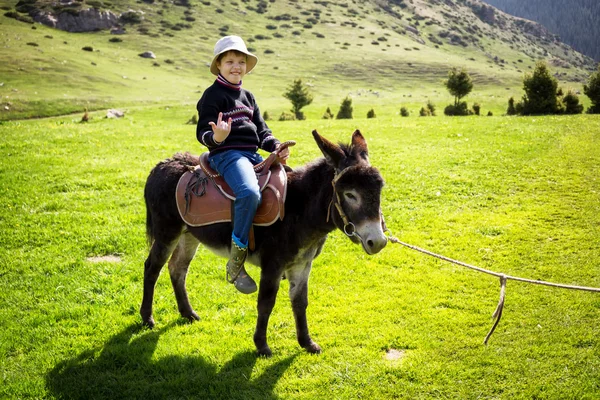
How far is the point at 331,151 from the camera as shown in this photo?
16.0 ft

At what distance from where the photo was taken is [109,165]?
15.7 m

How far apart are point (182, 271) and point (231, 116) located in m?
3.16

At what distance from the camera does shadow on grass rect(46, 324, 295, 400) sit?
533 cm

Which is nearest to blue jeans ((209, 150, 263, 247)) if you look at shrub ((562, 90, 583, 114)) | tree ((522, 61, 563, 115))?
tree ((522, 61, 563, 115))

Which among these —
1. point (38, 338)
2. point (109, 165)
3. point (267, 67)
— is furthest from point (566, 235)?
point (267, 67)

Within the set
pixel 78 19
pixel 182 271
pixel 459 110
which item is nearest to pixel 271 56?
pixel 78 19

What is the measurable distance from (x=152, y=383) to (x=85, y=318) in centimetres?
236

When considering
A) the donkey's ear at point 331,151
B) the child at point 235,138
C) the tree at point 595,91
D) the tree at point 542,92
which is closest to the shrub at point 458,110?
the tree at point 542,92

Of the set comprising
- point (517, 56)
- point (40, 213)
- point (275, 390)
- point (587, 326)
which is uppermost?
point (517, 56)

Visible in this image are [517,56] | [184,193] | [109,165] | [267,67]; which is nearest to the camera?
[184,193]

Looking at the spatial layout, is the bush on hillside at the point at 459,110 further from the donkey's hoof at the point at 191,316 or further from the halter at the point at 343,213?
the halter at the point at 343,213

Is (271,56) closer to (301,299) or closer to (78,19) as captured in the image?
(78,19)

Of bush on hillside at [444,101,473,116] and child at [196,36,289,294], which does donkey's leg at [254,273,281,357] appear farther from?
bush on hillside at [444,101,473,116]

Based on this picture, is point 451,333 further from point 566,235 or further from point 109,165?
point 109,165
